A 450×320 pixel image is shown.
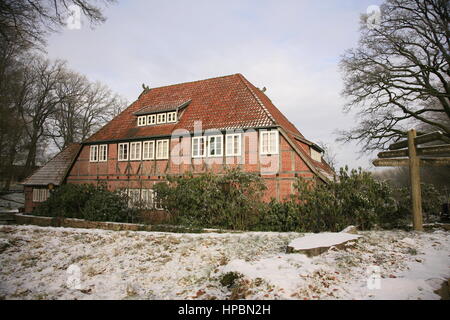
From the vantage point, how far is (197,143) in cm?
1518

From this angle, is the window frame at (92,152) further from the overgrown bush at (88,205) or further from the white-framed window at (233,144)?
the white-framed window at (233,144)

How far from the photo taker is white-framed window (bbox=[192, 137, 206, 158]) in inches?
588

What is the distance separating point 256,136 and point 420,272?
387 inches

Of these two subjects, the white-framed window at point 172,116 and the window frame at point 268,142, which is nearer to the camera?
the window frame at point 268,142

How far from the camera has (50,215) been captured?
15797 mm

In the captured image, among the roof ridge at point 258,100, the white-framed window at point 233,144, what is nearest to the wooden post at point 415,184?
the roof ridge at point 258,100

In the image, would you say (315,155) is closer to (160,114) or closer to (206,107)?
(206,107)

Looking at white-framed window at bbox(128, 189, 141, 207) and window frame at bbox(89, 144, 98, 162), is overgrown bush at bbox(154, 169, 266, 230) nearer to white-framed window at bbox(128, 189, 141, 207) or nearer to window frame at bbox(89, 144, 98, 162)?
white-framed window at bbox(128, 189, 141, 207)

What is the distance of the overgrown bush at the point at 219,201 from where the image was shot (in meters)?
10.5

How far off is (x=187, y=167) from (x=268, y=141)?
478 centimetres

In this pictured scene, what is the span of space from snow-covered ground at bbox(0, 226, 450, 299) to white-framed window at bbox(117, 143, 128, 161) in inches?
389

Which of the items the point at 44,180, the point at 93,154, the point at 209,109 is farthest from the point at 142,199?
the point at 44,180

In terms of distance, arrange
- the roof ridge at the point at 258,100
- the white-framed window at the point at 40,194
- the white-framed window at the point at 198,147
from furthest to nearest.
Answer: the white-framed window at the point at 40,194 < the white-framed window at the point at 198,147 < the roof ridge at the point at 258,100

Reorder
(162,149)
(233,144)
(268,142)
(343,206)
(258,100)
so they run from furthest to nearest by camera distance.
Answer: (162,149), (258,100), (233,144), (268,142), (343,206)
